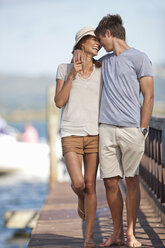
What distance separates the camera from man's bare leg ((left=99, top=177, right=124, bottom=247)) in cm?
496

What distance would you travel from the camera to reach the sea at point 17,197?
44.4ft

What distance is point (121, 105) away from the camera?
474cm

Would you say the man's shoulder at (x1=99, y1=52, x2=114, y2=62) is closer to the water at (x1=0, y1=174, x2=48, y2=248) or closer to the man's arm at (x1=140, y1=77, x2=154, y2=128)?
the man's arm at (x1=140, y1=77, x2=154, y2=128)

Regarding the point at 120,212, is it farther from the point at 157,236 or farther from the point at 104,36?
the point at 104,36

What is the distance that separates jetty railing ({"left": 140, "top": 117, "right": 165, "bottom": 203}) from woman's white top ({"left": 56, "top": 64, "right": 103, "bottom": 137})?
36.1 inches

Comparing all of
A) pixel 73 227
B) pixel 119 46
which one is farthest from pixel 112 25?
pixel 73 227

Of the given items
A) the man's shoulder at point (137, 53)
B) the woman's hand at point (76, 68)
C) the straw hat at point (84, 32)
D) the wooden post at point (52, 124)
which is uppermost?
the straw hat at point (84, 32)

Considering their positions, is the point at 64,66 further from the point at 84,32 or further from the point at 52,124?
the point at 52,124

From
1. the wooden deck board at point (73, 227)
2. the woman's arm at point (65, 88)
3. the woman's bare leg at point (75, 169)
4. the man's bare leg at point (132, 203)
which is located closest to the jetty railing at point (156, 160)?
the wooden deck board at point (73, 227)

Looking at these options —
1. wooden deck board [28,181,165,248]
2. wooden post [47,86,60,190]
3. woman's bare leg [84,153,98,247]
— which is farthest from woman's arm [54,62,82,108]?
wooden post [47,86,60,190]

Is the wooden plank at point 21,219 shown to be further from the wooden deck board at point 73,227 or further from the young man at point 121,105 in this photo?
the young man at point 121,105

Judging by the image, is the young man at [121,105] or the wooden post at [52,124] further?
the wooden post at [52,124]

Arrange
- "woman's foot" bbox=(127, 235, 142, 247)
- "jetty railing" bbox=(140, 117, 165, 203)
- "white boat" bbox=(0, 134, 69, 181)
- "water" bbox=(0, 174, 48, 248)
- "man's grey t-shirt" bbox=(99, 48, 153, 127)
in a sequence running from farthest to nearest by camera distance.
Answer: "white boat" bbox=(0, 134, 69, 181) → "water" bbox=(0, 174, 48, 248) → "jetty railing" bbox=(140, 117, 165, 203) → "woman's foot" bbox=(127, 235, 142, 247) → "man's grey t-shirt" bbox=(99, 48, 153, 127)

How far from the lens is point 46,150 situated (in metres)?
27.9
